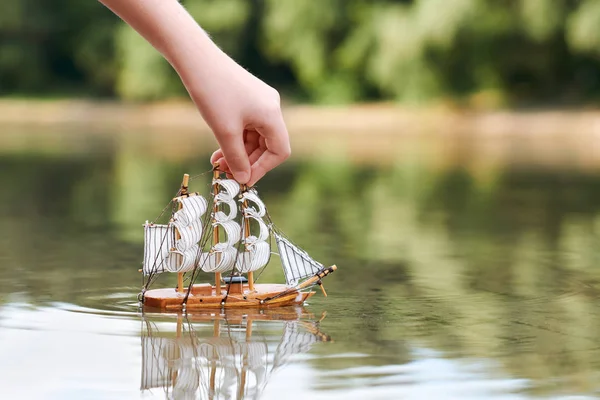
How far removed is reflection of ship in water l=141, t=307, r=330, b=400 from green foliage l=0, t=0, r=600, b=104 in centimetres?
2664

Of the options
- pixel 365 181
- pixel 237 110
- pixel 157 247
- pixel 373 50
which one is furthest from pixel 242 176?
pixel 373 50

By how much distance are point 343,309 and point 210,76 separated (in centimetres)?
398

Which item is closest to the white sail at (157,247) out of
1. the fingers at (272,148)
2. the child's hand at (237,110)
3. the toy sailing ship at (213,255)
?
the toy sailing ship at (213,255)

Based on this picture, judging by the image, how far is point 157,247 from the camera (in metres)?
5.95

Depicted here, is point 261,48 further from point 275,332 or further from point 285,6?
point 275,332

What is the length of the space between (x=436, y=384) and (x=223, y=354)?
3.02 ft

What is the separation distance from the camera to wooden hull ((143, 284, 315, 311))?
5.66 meters

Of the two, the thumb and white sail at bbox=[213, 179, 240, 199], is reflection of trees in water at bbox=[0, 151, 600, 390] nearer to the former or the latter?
white sail at bbox=[213, 179, 240, 199]

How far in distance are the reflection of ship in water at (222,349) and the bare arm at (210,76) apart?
1.83 metres

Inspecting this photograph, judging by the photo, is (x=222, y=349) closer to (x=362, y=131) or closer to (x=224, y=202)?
(x=224, y=202)

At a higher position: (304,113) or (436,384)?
(304,113)

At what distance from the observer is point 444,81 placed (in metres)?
34.8

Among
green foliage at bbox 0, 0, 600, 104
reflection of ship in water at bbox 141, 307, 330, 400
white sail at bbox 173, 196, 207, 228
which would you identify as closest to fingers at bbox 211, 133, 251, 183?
reflection of ship in water at bbox 141, 307, 330, 400

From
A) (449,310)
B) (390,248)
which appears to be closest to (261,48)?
(390,248)
